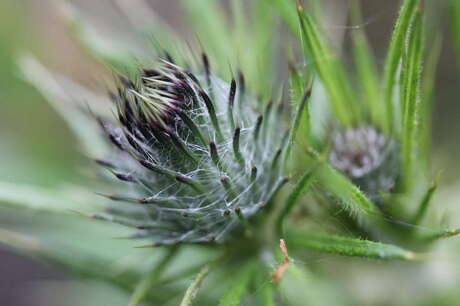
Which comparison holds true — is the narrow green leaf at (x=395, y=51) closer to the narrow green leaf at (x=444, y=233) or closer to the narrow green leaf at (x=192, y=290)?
the narrow green leaf at (x=444, y=233)

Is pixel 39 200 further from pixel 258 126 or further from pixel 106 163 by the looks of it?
pixel 258 126

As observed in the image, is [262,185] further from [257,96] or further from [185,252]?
[185,252]

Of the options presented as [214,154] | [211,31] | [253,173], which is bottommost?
[253,173]

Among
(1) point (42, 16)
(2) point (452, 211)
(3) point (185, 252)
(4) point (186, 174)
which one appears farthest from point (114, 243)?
(1) point (42, 16)

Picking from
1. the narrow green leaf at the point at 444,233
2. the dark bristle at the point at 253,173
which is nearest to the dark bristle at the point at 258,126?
the dark bristle at the point at 253,173

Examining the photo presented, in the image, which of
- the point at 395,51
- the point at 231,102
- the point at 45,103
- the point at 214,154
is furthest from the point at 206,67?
the point at 45,103
